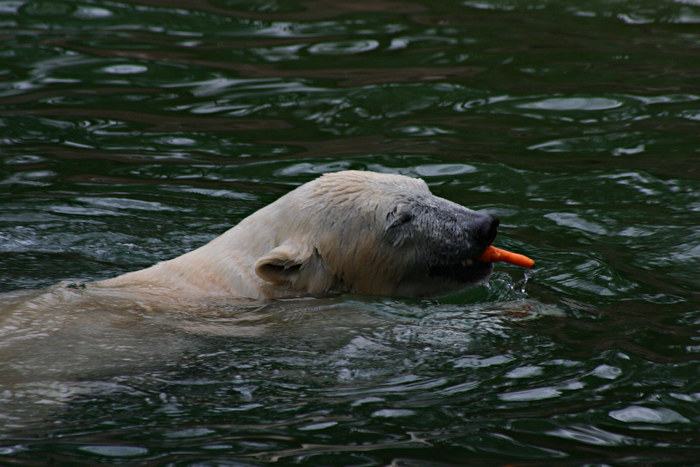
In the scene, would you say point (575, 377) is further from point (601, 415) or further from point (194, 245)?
point (194, 245)

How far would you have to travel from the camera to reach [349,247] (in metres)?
5.91

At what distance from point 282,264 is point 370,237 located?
554 mm

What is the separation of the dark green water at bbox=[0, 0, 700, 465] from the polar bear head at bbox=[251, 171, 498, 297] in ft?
0.71

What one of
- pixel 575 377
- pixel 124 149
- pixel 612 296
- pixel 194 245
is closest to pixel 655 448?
pixel 575 377

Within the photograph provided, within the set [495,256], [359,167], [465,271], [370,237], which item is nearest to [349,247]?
[370,237]

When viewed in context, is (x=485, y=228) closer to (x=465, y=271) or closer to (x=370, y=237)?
(x=465, y=271)

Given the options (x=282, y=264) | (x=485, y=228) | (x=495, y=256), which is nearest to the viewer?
(x=282, y=264)

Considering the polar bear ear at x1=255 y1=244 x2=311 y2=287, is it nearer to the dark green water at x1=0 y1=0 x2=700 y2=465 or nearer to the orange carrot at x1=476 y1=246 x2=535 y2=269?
the dark green water at x1=0 y1=0 x2=700 y2=465

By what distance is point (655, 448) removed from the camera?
4121 mm

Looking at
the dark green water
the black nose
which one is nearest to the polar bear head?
the black nose

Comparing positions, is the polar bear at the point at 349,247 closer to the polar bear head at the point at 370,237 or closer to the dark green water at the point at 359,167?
the polar bear head at the point at 370,237

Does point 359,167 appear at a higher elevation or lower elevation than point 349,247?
lower

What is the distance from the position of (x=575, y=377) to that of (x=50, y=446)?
2.45 metres

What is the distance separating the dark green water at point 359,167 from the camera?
440 cm
